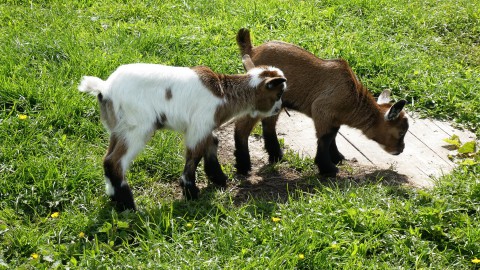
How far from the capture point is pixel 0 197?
577cm

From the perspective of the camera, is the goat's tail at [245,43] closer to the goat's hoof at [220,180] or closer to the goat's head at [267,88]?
the goat's head at [267,88]

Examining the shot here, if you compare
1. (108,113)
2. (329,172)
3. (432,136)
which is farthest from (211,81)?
(432,136)

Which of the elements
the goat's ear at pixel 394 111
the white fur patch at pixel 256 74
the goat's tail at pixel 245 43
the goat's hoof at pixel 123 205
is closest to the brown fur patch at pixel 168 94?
the white fur patch at pixel 256 74

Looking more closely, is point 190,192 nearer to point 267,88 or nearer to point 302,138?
point 267,88

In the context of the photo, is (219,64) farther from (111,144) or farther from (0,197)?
(0,197)

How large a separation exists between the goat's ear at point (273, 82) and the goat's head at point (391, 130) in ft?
4.02

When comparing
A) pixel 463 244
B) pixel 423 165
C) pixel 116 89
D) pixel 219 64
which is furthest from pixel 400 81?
pixel 116 89

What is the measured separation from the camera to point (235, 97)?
608 cm

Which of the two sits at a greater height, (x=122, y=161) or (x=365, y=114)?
(x=122, y=161)

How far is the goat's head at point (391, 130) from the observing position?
22.5 feet

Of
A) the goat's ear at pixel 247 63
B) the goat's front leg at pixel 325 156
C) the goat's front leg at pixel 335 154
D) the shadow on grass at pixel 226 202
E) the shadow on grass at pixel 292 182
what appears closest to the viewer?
the shadow on grass at pixel 226 202

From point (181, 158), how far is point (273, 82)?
1101 millimetres

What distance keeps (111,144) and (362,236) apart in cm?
203

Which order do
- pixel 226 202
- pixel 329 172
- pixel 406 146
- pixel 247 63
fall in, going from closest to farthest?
pixel 226 202 < pixel 247 63 < pixel 329 172 < pixel 406 146
